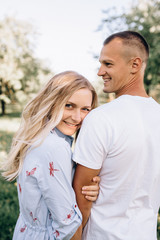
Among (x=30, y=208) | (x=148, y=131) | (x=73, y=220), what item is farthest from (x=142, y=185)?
(x=30, y=208)

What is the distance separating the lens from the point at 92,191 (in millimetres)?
1668

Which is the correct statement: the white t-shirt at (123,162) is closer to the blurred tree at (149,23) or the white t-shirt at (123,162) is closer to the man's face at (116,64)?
the man's face at (116,64)

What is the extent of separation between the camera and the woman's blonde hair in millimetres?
1850

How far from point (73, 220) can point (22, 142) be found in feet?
2.31

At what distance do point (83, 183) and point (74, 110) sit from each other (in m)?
0.66

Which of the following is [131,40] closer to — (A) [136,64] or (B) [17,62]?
(A) [136,64]

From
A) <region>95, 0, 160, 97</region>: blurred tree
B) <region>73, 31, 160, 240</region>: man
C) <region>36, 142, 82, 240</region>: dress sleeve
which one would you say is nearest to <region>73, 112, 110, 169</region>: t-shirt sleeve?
<region>73, 31, 160, 240</region>: man

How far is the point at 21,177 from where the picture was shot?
1.76 m

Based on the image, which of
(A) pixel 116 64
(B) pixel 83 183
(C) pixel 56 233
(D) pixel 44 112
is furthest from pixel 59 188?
(A) pixel 116 64

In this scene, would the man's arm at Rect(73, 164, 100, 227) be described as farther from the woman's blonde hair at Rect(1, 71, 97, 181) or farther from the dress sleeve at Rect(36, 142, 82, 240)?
the woman's blonde hair at Rect(1, 71, 97, 181)

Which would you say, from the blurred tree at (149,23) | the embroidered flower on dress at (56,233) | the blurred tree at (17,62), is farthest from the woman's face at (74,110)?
the blurred tree at (17,62)

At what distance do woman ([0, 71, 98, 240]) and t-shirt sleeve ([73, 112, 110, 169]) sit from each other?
0.11 meters

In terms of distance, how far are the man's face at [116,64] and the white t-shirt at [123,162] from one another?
1.00ft

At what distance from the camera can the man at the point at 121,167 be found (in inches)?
60.7
